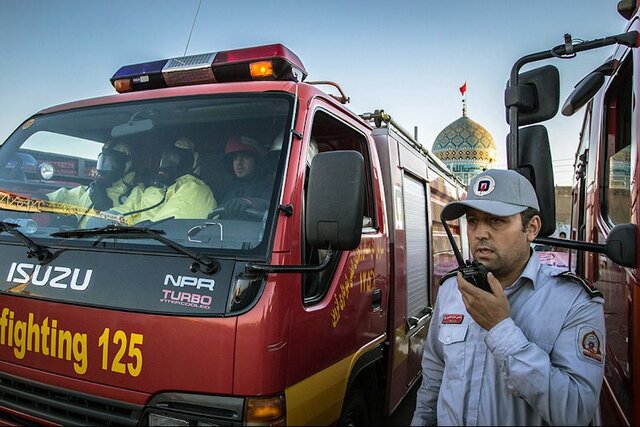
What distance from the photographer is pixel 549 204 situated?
223cm

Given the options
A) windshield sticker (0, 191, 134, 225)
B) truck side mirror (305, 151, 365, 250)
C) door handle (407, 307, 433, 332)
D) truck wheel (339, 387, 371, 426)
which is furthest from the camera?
door handle (407, 307, 433, 332)

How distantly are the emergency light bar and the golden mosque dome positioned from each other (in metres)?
38.4

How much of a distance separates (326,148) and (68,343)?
2.09 meters

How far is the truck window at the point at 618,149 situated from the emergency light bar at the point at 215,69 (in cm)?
177

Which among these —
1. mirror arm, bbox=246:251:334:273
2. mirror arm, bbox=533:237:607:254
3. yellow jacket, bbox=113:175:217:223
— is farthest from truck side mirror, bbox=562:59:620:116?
yellow jacket, bbox=113:175:217:223

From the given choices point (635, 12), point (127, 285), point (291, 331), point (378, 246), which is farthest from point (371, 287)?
point (635, 12)

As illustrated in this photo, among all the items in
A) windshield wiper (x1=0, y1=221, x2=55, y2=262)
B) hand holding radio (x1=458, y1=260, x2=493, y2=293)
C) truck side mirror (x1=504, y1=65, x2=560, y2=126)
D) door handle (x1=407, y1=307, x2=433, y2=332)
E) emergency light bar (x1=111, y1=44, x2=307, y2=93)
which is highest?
emergency light bar (x1=111, y1=44, x2=307, y2=93)

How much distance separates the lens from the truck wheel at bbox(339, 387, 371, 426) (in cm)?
282

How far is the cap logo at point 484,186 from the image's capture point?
200cm

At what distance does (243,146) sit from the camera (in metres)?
2.57

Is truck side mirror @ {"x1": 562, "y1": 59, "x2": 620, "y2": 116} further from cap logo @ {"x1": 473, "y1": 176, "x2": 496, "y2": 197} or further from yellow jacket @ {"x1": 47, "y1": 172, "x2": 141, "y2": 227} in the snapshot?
yellow jacket @ {"x1": 47, "y1": 172, "x2": 141, "y2": 227}

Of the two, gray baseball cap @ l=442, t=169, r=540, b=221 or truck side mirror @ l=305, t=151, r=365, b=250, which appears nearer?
gray baseball cap @ l=442, t=169, r=540, b=221

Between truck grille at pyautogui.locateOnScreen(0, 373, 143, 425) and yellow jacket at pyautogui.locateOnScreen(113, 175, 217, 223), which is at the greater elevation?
yellow jacket at pyautogui.locateOnScreen(113, 175, 217, 223)

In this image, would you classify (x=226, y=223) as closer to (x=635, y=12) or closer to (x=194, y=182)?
(x=194, y=182)
